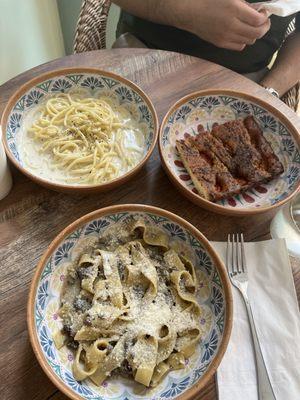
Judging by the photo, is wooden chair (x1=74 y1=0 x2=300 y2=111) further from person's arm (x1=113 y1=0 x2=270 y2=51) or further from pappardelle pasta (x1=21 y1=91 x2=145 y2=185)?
pappardelle pasta (x1=21 y1=91 x2=145 y2=185)

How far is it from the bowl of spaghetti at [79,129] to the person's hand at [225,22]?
0.45 metres

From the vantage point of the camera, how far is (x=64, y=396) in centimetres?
84

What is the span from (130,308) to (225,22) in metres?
1.11

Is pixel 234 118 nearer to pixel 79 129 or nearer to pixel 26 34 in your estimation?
pixel 79 129

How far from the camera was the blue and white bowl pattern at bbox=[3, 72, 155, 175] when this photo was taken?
125 cm

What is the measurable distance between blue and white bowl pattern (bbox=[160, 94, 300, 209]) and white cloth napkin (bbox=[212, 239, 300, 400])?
0.60ft

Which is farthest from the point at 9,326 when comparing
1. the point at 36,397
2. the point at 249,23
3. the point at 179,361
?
the point at 249,23

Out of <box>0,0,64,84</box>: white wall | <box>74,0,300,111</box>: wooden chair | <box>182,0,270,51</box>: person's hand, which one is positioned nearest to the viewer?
<box>182,0,270,51</box>: person's hand

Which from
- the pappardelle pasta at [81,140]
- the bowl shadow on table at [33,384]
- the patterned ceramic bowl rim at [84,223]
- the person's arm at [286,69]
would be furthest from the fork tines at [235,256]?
the person's arm at [286,69]

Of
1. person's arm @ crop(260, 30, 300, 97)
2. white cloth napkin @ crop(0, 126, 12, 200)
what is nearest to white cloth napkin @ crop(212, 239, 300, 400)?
white cloth napkin @ crop(0, 126, 12, 200)

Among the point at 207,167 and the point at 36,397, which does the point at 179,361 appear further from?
the point at 207,167

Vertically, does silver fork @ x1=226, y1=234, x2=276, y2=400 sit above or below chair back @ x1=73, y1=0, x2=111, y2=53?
below

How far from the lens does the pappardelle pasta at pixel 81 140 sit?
3.88ft

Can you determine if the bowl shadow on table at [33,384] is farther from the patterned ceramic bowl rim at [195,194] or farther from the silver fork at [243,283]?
the patterned ceramic bowl rim at [195,194]
